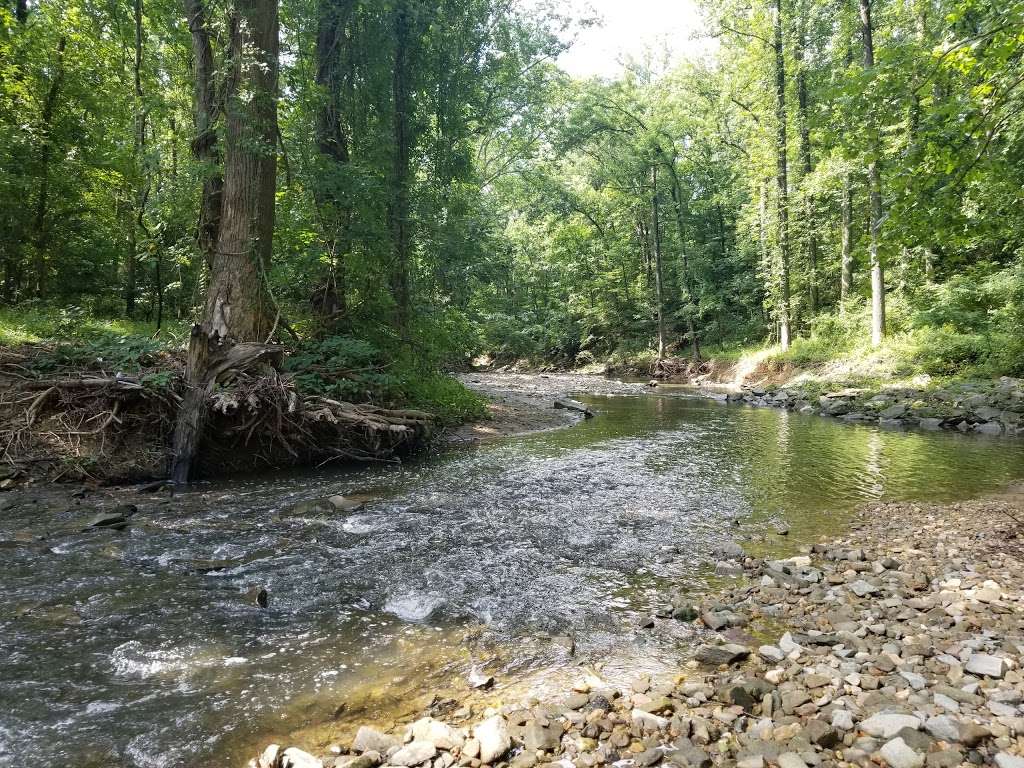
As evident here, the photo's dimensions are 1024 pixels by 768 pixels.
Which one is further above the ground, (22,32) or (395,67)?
(22,32)

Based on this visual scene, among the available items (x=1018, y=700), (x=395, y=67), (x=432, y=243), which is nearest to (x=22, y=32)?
(x=395, y=67)

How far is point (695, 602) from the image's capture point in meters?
4.79

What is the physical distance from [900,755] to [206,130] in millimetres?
12076

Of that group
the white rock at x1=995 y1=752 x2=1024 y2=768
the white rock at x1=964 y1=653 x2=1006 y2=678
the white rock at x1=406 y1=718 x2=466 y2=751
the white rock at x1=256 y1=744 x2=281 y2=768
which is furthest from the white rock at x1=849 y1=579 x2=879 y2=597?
the white rock at x1=256 y1=744 x2=281 y2=768

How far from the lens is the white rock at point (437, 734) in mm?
2949

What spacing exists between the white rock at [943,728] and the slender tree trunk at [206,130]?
11.0 metres

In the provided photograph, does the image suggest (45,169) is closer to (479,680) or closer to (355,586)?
(355,586)

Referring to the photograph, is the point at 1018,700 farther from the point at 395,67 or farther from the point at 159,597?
the point at 395,67

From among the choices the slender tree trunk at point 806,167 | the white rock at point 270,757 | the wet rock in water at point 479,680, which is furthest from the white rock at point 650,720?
the slender tree trunk at point 806,167

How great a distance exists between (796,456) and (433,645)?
908 centimetres

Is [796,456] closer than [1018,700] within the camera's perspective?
No

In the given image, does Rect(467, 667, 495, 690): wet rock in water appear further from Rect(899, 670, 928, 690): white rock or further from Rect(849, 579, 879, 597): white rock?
Rect(849, 579, 879, 597): white rock

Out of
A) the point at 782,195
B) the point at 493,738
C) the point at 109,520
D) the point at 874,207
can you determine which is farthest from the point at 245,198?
the point at 782,195

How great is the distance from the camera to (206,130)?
9.99m
